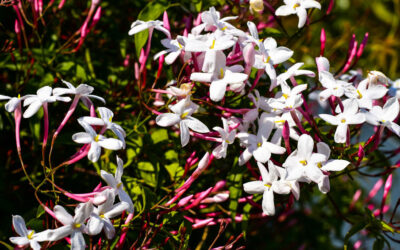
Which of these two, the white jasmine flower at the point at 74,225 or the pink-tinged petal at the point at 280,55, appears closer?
the white jasmine flower at the point at 74,225

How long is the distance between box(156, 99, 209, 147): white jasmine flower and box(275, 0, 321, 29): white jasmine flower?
1.12 feet

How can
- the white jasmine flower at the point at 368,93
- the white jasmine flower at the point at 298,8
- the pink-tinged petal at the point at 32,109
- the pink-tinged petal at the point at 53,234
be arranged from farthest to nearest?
1. the white jasmine flower at the point at 298,8
2. the white jasmine flower at the point at 368,93
3. the pink-tinged petal at the point at 32,109
4. the pink-tinged petal at the point at 53,234

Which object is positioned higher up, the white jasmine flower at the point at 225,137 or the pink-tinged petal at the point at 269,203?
the white jasmine flower at the point at 225,137

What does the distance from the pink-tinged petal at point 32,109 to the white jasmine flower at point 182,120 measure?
0.22 meters

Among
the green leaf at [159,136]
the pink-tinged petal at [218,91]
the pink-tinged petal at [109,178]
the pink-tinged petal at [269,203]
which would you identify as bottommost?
the pink-tinged petal at [269,203]

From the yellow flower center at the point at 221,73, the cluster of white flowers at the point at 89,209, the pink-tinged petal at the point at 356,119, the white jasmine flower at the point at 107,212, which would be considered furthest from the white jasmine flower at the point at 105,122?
the pink-tinged petal at the point at 356,119

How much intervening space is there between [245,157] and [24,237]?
438mm

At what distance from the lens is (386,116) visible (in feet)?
3.01

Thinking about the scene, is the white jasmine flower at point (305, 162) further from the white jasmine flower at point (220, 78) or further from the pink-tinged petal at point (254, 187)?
the white jasmine flower at point (220, 78)

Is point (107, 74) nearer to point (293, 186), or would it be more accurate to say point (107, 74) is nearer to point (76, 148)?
point (76, 148)

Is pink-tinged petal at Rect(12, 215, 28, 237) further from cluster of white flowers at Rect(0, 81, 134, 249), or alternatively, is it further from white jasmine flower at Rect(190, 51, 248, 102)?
white jasmine flower at Rect(190, 51, 248, 102)

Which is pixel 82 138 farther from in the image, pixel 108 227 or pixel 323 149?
pixel 323 149

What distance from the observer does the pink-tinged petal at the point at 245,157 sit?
903 millimetres

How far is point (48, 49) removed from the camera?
3.83ft
